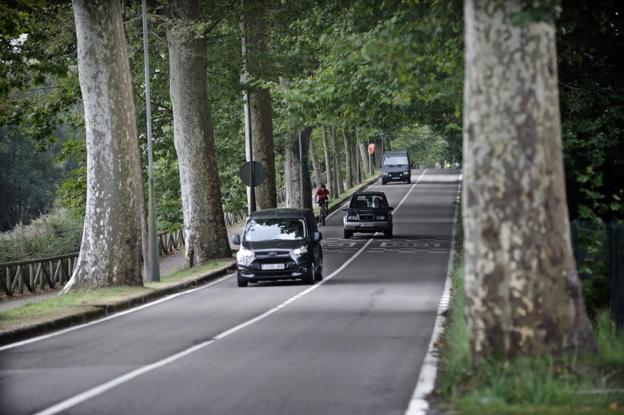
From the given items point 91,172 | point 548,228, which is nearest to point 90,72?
point 91,172

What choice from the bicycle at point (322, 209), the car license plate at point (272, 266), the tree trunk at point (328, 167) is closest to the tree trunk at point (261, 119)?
the bicycle at point (322, 209)

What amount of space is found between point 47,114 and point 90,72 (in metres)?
11.4

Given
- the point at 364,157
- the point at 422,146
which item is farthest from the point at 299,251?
the point at 422,146

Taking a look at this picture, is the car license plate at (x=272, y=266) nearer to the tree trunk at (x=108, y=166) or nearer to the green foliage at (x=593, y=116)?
the tree trunk at (x=108, y=166)

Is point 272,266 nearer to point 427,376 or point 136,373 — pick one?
point 136,373

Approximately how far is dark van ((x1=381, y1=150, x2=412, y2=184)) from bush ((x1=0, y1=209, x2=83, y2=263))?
50.8 metres

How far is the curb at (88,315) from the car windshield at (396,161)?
66738 millimetres

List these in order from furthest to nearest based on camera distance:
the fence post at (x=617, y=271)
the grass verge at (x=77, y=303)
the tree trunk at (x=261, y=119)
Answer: the tree trunk at (x=261, y=119) < the grass verge at (x=77, y=303) < the fence post at (x=617, y=271)

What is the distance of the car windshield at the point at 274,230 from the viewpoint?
3073cm

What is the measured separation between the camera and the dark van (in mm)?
99000

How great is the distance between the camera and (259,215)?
31.8 metres

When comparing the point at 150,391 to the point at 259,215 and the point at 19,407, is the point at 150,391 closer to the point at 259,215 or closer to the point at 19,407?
the point at 19,407

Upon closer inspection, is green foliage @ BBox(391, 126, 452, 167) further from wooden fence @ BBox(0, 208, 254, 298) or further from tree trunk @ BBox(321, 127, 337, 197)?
wooden fence @ BBox(0, 208, 254, 298)

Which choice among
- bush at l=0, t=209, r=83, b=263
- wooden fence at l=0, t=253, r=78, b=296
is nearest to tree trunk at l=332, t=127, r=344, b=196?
bush at l=0, t=209, r=83, b=263
